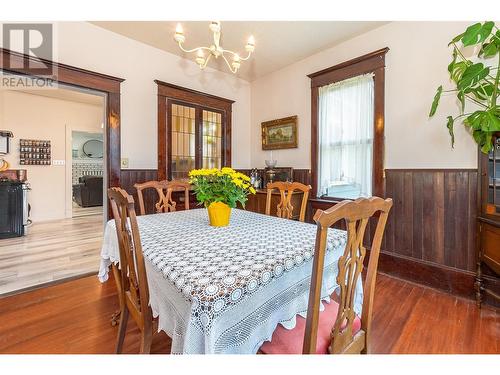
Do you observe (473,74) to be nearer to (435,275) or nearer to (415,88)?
(415,88)

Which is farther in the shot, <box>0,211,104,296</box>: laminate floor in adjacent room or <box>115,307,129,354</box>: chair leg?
<box>0,211,104,296</box>: laminate floor in adjacent room

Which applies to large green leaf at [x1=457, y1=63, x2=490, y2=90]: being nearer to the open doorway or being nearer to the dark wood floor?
the dark wood floor

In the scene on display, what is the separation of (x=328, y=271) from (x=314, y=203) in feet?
7.34

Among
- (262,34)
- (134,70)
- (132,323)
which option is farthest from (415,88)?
(132,323)

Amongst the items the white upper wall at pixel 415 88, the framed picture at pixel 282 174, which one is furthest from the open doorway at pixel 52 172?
the white upper wall at pixel 415 88

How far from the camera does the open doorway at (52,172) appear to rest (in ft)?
11.9

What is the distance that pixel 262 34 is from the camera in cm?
292

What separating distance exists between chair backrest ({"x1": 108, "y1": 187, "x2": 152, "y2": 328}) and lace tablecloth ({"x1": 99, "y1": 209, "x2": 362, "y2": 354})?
5 cm

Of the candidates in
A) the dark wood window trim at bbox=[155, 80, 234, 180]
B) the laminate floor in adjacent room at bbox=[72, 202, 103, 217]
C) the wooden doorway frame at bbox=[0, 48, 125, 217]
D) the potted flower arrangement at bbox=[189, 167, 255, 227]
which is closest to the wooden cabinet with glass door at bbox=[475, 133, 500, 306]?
the potted flower arrangement at bbox=[189, 167, 255, 227]

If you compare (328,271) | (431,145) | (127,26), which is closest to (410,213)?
(431,145)

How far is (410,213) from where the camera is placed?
262 centimetres

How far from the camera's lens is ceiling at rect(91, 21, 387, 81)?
108 inches

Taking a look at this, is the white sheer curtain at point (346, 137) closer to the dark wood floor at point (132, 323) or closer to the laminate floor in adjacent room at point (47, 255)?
the dark wood floor at point (132, 323)
